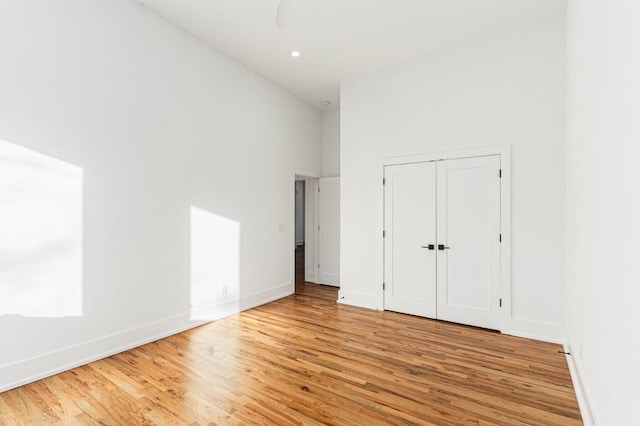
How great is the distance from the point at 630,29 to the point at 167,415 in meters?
3.35

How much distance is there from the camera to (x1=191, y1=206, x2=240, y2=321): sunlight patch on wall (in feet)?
12.8

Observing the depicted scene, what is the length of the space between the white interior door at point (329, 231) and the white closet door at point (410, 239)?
1.54 meters

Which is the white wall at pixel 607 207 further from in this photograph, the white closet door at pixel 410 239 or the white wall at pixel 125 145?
the white wall at pixel 125 145

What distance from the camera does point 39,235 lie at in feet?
8.54

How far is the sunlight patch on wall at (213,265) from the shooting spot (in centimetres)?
389

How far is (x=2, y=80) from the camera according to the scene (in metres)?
2.42

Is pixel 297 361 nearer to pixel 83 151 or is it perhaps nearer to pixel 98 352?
pixel 98 352

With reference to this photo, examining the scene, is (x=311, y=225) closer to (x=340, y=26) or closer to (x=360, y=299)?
(x=360, y=299)

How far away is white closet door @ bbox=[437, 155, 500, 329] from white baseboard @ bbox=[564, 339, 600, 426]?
1014mm

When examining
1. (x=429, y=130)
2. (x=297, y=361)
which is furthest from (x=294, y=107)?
(x=297, y=361)

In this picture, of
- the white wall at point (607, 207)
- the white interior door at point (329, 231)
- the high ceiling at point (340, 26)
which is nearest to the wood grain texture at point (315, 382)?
the white wall at point (607, 207)

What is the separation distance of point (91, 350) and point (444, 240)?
13.6 ft

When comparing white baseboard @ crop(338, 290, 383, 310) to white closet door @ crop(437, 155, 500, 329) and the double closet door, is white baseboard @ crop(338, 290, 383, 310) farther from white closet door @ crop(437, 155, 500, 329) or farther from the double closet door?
white closet door @ crop(437, 155, 500, 329)

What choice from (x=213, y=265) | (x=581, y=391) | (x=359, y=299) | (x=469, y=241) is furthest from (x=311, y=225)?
(x=581, y=391)
